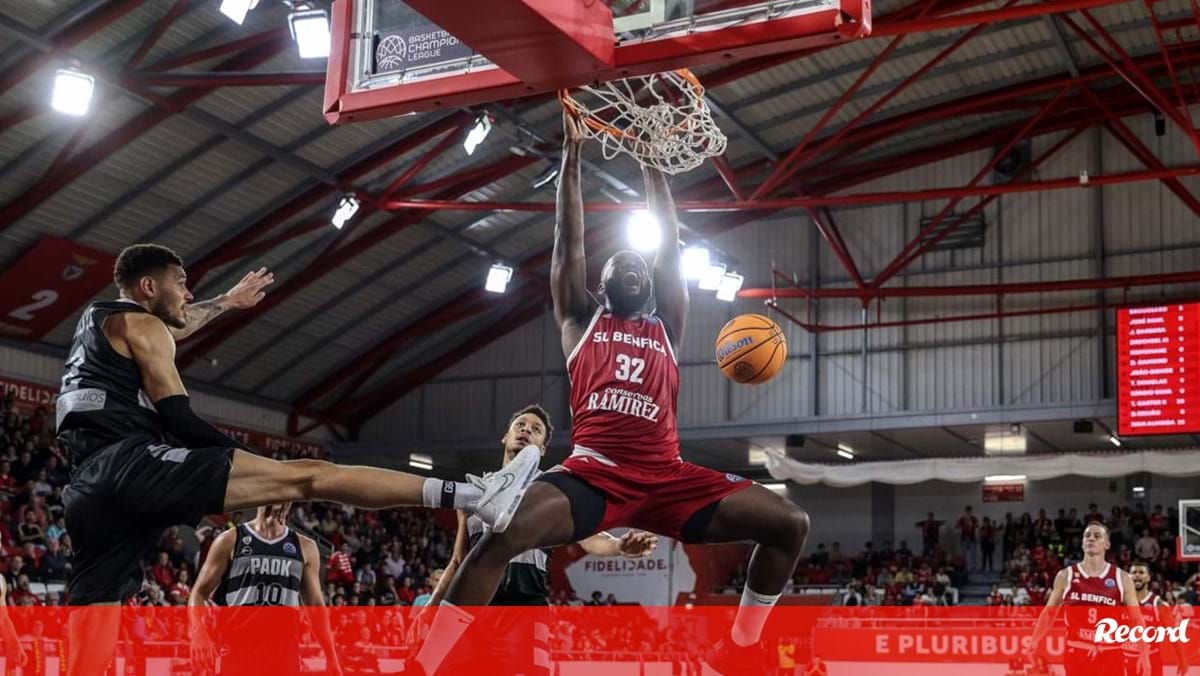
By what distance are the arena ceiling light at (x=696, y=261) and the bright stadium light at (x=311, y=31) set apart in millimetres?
11176

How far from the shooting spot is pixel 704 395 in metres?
34.8

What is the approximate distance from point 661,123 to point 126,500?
4857mm

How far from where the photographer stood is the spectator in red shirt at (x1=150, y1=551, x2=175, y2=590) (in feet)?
80.9

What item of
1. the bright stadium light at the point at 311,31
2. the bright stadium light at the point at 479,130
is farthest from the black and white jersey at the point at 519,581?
the bright stadium light at the point at 479,130

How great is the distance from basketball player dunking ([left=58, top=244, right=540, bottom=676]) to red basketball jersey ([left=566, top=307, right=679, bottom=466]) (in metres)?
0.49

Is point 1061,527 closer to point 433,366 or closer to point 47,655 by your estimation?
point 433,366

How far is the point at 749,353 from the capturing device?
911 centimetres

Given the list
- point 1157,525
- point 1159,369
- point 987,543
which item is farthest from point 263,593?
point 987,543

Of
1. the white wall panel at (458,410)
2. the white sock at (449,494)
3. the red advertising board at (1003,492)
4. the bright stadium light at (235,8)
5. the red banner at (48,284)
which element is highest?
the bright stadium light at (235,8)

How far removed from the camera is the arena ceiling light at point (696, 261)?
27.6 m

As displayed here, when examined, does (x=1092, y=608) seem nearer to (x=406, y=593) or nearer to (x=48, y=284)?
(x=406, y=593)

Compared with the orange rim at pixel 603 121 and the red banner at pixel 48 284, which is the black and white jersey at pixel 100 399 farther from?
the red banner at pixel 48 284

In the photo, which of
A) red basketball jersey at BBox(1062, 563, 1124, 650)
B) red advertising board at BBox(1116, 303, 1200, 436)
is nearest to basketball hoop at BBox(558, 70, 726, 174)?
red basketball jersey at BBox(1062, 563, 1124, 650)

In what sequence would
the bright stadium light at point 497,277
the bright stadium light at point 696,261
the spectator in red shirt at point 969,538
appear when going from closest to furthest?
the bright stadium light at point 696,261 < the bright stadium light at point 497,277 < the spectator in red shirt at point 969,538
